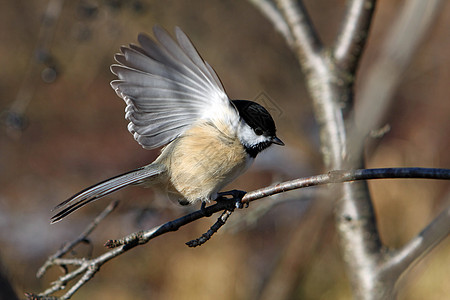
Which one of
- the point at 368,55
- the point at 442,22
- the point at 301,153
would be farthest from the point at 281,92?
the point at 442,22

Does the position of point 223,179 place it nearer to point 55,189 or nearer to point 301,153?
point 301,153

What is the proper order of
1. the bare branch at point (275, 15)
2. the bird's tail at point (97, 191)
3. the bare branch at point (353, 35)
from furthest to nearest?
the bare branch at point (275, 15) → the bare branch at point (353, 35) → the bird's tail at point (97, 191)

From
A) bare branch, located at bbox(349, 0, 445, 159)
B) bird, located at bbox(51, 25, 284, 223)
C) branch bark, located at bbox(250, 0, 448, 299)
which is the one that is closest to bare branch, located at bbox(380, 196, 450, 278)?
branch bark, located at bbox(250, 0, 448, 299)

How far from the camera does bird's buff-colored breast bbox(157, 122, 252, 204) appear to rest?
6.77ft

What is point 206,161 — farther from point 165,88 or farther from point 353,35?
point 353,35

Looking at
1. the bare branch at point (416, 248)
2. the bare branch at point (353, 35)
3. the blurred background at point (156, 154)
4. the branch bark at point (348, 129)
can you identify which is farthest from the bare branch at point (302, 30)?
the blurred background at point (156, 154)

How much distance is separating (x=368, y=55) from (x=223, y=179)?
7.58 m

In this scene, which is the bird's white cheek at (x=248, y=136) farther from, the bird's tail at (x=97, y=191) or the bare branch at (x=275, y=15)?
the bare branch at (x=275, y=15)

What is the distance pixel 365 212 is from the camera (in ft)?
7.31

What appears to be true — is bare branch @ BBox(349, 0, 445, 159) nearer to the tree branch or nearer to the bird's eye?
the tree branch

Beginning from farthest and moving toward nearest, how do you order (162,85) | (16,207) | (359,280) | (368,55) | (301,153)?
(368,55)
(16,207)
(301,153)
(359,280)
(162,85)

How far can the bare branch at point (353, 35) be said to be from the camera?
2389 millimetres

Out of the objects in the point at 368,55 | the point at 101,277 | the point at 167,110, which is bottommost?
the point at 368,55

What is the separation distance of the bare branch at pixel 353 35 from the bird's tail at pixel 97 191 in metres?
1.10
